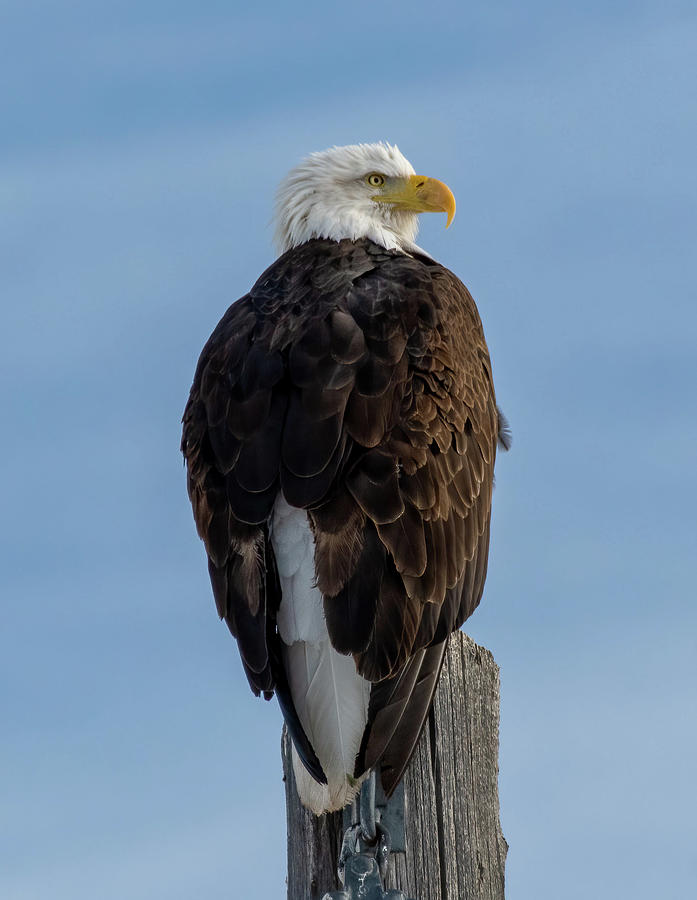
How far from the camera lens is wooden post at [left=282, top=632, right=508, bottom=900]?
3.84m

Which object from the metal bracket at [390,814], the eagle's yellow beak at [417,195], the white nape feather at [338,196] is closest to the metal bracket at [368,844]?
the metal bracket at [390,814]

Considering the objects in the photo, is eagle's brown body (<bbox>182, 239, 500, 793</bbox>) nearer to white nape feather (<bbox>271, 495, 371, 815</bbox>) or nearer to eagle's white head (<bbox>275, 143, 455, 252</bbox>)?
white nape feather (<bbox>271, 495, 371, 815</bbox>)

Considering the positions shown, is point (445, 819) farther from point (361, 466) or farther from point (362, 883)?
point (361, 466)

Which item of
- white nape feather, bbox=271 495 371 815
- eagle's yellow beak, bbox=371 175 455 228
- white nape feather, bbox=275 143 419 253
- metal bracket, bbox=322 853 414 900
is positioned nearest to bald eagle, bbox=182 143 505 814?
white nape feather, bbox=271 495 371 815

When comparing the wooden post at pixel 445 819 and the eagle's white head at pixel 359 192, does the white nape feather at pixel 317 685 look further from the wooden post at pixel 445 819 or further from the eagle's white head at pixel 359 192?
the eagle's white head at pixel 359 192

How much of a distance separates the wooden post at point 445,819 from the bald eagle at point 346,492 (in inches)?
3.1

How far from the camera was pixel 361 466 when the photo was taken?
4.26 metres

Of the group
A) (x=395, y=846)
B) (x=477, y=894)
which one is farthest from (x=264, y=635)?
(x=477, y=894)

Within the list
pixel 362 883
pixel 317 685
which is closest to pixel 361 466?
pixel 317 685

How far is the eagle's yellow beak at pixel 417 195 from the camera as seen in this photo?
6.28m

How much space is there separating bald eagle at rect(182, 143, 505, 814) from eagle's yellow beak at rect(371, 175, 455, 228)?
107cm

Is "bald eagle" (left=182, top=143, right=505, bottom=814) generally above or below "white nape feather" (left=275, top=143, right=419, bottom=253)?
below

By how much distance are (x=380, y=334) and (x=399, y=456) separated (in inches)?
21.9

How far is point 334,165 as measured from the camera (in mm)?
6273
